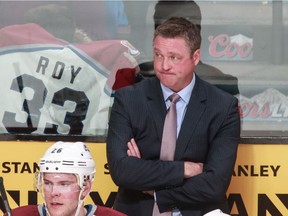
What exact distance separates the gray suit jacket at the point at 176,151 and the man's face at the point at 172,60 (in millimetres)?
121

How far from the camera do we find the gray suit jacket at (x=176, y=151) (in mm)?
4508

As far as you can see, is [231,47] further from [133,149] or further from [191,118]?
[133,149]

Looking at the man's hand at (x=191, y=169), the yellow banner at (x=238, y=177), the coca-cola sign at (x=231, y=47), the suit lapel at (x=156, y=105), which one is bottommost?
the yellow banner at (x=238, y=177)

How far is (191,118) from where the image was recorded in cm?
467

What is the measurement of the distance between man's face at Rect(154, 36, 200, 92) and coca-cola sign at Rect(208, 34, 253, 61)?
2.15ft

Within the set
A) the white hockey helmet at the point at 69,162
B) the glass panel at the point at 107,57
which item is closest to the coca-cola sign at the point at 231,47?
the glass panel at the point at 107,57

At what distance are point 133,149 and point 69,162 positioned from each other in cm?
68

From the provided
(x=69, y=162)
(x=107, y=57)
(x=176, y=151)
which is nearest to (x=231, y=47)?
(x=107, y=57)

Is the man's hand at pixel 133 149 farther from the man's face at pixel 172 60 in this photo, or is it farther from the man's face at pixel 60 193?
the man's face at pixel 60 193

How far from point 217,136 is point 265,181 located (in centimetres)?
73

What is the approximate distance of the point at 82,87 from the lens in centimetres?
537

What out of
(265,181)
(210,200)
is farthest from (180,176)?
(265,181)

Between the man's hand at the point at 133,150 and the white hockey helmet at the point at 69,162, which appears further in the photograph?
the man's hand at the point at 133,150

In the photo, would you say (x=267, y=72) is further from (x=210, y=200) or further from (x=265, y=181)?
(x=210, y=200)
